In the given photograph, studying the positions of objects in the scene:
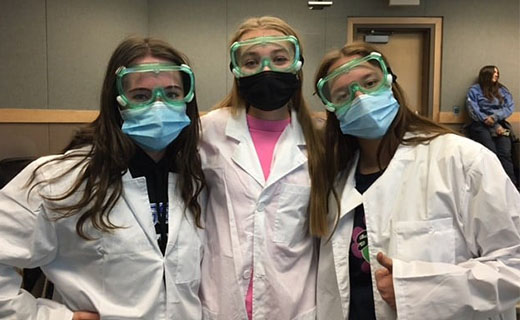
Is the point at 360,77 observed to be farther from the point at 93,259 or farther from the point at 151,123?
the point at 93,259

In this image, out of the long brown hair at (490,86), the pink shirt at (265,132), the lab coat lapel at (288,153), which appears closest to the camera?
the lab coat lapel at (288,153)

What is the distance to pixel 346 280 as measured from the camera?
144 centimetres

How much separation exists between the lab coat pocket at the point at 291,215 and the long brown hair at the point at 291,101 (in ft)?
0.20

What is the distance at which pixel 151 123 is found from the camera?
1.39m

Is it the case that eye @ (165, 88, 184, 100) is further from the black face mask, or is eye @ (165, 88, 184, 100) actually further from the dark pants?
the dark pants

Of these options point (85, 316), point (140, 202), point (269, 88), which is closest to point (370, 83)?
point (269, 88)

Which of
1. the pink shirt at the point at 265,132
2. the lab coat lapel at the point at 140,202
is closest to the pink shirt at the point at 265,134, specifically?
the pink shirt at the point at 265,132

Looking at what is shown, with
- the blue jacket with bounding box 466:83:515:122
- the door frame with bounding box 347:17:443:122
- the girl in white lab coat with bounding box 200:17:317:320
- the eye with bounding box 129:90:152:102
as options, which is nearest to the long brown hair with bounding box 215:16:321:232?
the girl in white lab coat with bounding box 200:17:317:320

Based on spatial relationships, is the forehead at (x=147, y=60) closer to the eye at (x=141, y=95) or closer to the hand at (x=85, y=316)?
the eye at (x=141, y=95)

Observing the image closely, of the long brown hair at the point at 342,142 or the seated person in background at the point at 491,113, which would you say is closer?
the long brown hair at the point at 342,142

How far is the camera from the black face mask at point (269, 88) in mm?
1633

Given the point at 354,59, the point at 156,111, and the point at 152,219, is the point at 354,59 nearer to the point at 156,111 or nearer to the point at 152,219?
the point at 156,111

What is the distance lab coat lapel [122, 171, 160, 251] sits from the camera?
1.35 m

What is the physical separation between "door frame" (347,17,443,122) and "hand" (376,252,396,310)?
17.6 feet
